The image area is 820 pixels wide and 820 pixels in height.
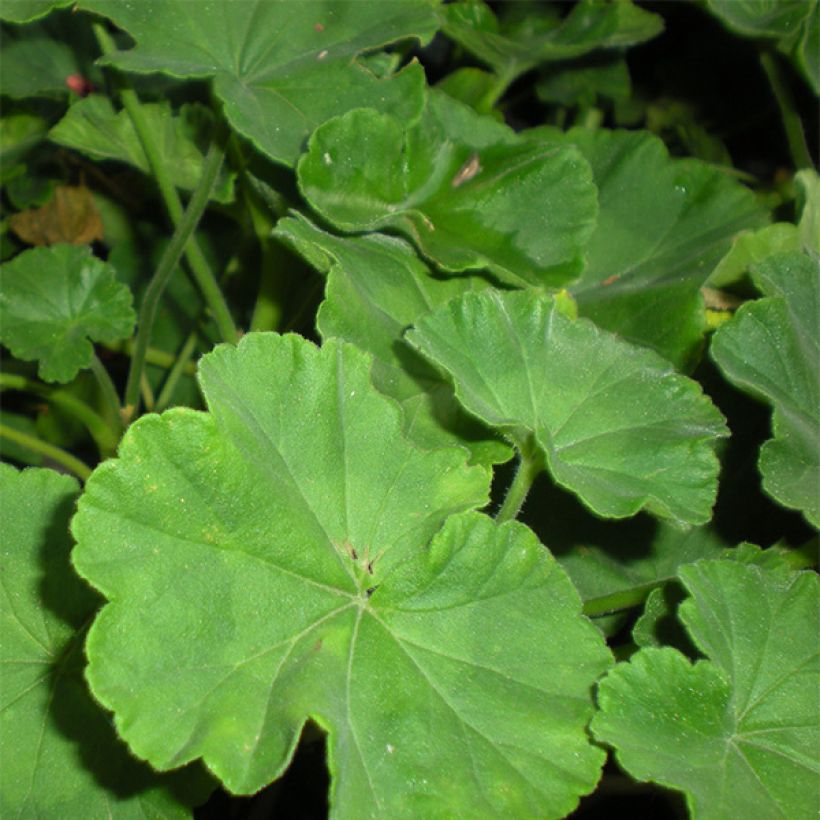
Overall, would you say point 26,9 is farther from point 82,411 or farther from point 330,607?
point 330,607

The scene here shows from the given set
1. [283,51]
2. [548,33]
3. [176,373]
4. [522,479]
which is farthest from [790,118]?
[176,373]

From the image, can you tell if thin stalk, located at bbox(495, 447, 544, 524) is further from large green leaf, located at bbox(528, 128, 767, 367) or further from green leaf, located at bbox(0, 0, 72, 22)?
green leaf, located at bbox(0, 0, 72, 22)

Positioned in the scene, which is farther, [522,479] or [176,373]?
[176,373]

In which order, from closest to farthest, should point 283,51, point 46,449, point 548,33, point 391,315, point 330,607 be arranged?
point 330,607
point 391,315
point 283,51
point 46,449
point 548,33

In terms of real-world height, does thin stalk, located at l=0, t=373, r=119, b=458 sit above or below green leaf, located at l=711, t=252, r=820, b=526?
below

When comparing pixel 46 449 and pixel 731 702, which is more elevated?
pixel 731 702

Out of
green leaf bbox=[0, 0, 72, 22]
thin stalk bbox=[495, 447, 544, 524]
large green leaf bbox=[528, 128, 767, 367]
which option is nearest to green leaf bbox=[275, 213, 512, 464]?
thin stalk bbox=[495, 447, 544, 524]
